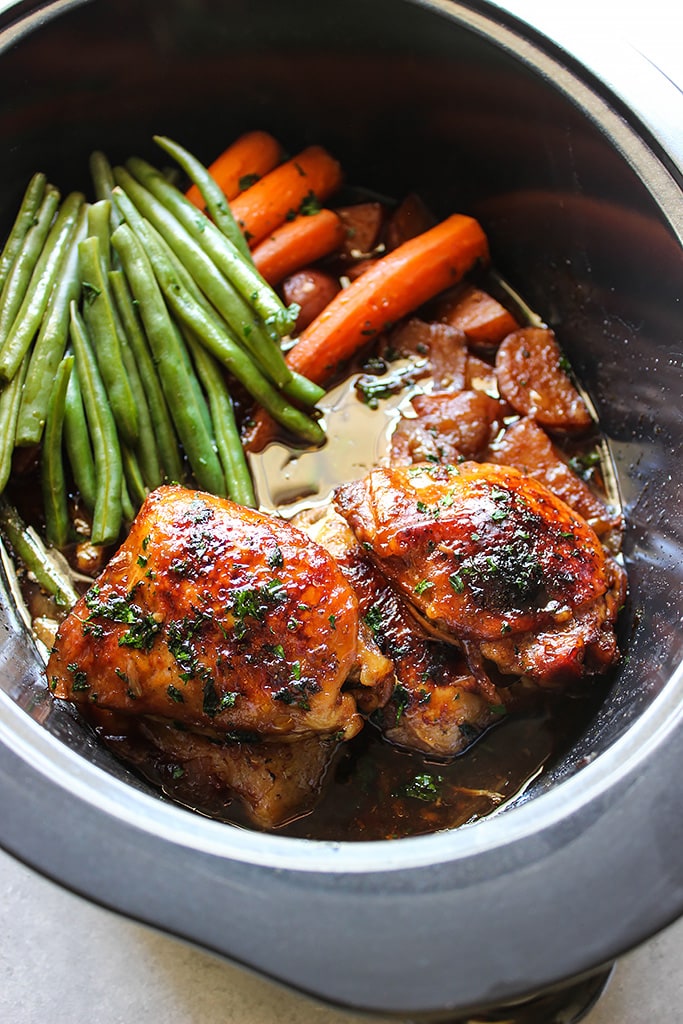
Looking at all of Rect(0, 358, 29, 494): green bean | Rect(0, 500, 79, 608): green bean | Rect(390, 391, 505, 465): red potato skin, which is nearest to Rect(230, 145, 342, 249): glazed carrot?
Rect(390, 391, 505, 465): red potato skin

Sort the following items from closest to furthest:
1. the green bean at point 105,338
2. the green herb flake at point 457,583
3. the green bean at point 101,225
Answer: the green herb flake at point 457,583 < the green bean at point 105,338 < the green bean at point 101,225

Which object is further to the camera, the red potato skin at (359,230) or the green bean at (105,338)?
the red potato skin at (359,230)

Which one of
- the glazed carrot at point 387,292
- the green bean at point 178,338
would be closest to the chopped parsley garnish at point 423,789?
the green bean at point 178,338

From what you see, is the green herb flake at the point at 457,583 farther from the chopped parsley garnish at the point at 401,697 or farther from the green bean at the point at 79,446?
the green bean at the point at 79,446

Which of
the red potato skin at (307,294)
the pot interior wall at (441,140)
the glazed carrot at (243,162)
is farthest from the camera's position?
the glazed carrot at (243,162)

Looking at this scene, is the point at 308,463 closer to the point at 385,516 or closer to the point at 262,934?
the point at 385,516

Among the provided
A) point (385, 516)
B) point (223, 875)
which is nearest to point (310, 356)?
point (385, 516)

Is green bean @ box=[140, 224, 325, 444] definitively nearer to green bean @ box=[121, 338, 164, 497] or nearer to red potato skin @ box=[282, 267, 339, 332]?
green bean @ box=[121, 338, 164, 497]
